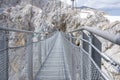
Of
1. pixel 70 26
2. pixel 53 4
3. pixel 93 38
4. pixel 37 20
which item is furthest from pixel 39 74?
pixel 53 4

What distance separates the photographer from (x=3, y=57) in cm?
294

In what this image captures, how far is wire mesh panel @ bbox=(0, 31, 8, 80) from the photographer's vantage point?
2844 millimetres

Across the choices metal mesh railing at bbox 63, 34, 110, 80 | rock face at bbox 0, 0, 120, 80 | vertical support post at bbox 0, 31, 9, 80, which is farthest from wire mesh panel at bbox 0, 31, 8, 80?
rock face at bbox 0, 0, 120, 80

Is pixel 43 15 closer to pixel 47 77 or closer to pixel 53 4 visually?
pixel 53 4

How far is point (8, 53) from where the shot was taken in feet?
10.5

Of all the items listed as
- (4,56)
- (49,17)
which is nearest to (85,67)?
(4,56)

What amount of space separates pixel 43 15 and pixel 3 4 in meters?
15.4

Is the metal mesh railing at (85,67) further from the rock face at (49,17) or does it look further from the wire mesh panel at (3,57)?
the rock face at (49,17)

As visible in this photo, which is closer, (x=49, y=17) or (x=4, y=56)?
(x=4, y=56)

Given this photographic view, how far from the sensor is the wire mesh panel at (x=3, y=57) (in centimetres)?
284

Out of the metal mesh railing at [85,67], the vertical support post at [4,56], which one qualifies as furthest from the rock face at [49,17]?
the vertical support post at [4,56]

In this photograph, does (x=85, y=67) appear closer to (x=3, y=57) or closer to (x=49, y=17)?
(x=3, y=57)

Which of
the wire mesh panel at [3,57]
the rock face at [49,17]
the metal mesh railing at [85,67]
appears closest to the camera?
the metal mesh railing at [85,67]

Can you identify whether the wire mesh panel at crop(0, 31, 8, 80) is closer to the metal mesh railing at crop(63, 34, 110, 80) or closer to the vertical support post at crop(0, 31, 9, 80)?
the vertical support post at crop(0, 31, 9, 80)
